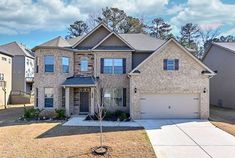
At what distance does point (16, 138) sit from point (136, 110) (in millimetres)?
9604

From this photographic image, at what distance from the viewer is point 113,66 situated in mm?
22453

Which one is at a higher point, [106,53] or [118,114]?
[106,53]

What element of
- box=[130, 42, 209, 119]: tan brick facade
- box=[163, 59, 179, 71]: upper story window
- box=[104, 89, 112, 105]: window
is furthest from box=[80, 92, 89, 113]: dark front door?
box=[163, 59, 179, 71]: upper story window

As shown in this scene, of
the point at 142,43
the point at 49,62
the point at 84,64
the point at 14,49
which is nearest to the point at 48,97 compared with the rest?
the point at 49,62

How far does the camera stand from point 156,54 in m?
20.2

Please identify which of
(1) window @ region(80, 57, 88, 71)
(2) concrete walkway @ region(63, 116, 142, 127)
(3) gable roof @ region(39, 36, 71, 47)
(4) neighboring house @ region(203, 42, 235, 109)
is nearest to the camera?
(2) concrete walkway @ region(63, 116, 142, 127)

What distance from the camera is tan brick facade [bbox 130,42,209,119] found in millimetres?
20203

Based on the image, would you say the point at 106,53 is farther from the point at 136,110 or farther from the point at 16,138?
the point at 16,138

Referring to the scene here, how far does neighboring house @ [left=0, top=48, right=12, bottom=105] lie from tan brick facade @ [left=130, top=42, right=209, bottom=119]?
20471 millimetres

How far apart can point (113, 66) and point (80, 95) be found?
4002mm

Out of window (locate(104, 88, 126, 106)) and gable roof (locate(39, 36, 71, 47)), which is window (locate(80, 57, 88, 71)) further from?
window (locate(104, 88, 126, 106))

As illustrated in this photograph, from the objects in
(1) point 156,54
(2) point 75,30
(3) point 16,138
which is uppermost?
(2) point 75,30

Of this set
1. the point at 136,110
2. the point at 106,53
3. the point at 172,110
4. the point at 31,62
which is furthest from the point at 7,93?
the point at 172,110

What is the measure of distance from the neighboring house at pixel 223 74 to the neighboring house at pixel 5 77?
26582 mm
